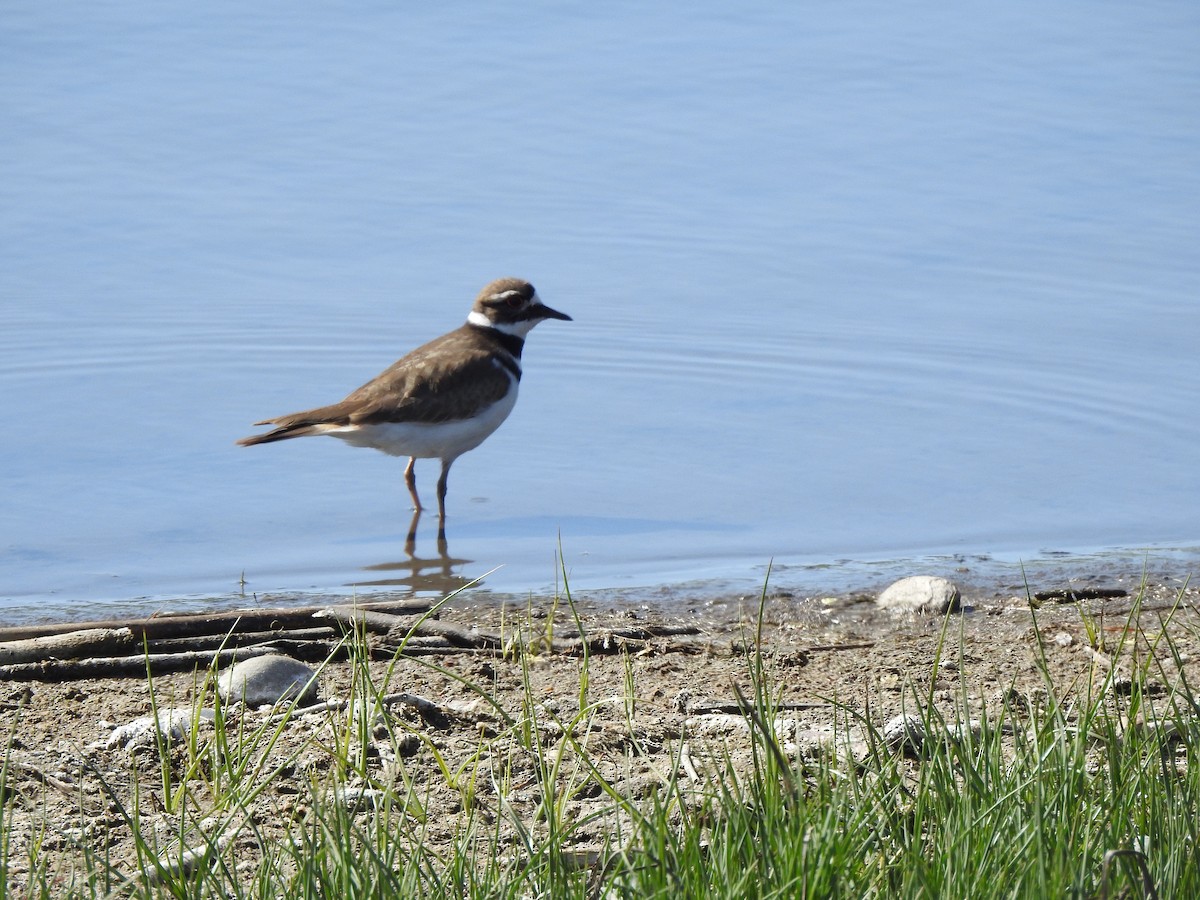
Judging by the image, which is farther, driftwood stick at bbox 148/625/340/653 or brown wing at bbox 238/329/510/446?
brown wing at bbox 238/329/510/446

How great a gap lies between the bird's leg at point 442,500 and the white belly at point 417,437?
51mm

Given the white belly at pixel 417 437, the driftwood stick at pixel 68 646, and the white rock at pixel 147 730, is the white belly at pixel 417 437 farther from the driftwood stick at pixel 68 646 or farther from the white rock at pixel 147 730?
the white rock at pixel 147 730

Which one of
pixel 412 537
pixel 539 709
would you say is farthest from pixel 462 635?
pixel 412 537

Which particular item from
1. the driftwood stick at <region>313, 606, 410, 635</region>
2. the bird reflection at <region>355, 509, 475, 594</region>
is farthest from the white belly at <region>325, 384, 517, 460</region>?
the driftwood stick at <region>313, 606, 410, 635</region>

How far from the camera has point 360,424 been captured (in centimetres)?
828

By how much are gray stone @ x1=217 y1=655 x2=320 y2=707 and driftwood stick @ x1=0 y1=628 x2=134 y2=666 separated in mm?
618

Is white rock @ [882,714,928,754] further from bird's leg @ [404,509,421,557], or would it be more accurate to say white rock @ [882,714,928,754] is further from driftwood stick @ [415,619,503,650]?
bird's leg @ [404,509,421,557]

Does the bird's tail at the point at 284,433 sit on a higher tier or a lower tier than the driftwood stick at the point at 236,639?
higher

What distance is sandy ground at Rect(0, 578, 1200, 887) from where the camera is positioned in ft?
11.3

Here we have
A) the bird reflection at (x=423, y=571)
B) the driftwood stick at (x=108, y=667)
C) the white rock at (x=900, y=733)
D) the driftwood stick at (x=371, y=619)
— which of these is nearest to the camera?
the white rock at (x=900, y=733)

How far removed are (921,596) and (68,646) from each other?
3.00 m

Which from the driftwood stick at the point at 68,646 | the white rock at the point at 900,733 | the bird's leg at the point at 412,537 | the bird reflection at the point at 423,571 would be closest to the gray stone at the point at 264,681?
the driftwood stick at the point at 68,646

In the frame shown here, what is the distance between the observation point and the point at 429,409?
843 cm

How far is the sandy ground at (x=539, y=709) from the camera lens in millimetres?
3438
